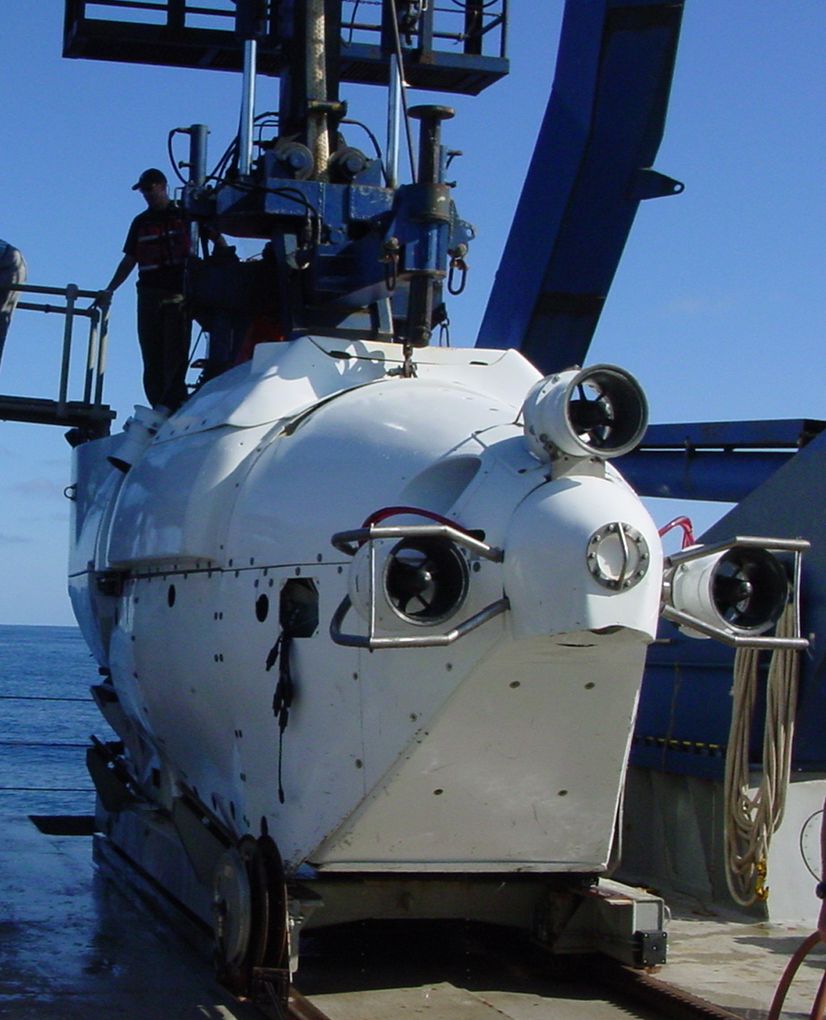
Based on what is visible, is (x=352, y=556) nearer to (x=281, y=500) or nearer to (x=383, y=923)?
(x=281, y=500)

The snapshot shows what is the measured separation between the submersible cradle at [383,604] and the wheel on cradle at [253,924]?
0.5 inches

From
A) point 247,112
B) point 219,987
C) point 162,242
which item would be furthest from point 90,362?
point 219,987

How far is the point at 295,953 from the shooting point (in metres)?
6.31

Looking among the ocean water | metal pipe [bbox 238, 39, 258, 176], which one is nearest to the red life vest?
metal pipe [bbox 238, 39, 258, 176]

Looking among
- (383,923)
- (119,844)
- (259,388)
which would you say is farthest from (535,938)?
(119,844)

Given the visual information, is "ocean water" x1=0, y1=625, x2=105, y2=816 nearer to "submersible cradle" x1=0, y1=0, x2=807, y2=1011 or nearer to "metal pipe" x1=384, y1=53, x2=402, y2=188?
"submersible cradle" x1=0, y1=0, x2=807, y2=1011

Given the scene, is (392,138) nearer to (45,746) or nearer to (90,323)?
(90,323)

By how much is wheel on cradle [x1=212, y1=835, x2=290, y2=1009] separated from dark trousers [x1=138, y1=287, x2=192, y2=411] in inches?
168

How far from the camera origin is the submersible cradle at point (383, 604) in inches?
226

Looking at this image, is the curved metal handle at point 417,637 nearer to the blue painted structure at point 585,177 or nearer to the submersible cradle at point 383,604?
the submersible cradle at point 383,604

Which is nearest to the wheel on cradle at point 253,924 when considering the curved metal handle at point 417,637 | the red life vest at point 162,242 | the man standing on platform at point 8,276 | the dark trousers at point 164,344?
the curved metal handle at point 417,637

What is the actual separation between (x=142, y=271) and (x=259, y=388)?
3606mm

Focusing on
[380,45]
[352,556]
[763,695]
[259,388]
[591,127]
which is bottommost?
[763,695]

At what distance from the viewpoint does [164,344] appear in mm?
10289
